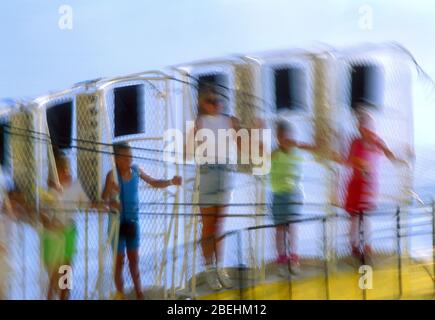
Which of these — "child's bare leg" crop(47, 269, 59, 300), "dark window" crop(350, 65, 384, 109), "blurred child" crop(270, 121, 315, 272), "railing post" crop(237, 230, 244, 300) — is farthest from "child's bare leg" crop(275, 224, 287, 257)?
"child's bare leg" crop(47, 269, 59, 300)

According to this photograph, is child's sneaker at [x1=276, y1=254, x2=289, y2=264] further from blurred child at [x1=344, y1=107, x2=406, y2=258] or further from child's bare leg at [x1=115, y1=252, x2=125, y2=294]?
child's bare leg at [x1=115, y1=252, x2=125, y2=294]

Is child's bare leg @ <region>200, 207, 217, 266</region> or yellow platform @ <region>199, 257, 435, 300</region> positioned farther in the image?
yellow platform @ <region>199, 257, 435, 300</region>

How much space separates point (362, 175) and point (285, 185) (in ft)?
0.88

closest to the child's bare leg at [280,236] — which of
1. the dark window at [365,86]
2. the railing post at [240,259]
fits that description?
the railing post at [240,259]

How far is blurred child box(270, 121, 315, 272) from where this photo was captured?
199 cm

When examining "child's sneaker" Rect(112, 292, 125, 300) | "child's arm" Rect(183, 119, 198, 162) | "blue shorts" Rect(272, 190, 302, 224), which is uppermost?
"child's arm" Rect(183, 119, 198, 162)

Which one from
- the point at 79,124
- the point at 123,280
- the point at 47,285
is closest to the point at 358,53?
the point at 79,124

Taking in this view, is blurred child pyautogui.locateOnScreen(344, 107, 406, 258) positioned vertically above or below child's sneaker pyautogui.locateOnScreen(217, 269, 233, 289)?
above

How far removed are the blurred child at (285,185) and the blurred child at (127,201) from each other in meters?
0.32

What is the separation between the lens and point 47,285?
199cm

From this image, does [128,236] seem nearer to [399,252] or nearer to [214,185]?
[214,185]

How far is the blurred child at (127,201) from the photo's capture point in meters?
1.96

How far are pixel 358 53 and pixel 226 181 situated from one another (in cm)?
60

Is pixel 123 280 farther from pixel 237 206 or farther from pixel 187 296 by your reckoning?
pixel 237 206
